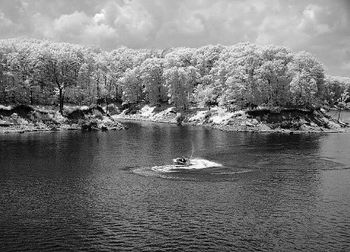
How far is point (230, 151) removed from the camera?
115625mm

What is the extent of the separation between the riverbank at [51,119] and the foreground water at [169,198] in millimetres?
29446

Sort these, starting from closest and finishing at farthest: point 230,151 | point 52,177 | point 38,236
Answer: point 38,236 < point 52,177 < point 230,151

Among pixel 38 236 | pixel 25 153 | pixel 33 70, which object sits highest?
pixel 33 70

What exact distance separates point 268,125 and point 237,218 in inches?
4654

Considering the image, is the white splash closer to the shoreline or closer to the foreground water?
the foreground water

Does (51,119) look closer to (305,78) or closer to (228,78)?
(228,78)

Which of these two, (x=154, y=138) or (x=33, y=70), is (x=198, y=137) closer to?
(x=154, y=138)

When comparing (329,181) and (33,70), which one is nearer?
(329,181)

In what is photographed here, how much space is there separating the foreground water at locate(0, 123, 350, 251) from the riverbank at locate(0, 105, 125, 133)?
96.6 ft

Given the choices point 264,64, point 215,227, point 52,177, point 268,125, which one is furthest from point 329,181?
point 264,64

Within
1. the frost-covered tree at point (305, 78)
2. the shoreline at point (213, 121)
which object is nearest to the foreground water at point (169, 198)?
the shoreline at point (213, 121)

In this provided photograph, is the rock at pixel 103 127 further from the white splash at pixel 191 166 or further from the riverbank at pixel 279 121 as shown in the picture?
the white splash at pixel 191 166

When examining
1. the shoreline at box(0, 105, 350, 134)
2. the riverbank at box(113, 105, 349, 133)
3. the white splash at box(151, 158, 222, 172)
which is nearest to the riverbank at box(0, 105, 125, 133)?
the shoreline at box(0, 105, 350, 134)

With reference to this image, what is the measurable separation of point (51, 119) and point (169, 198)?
101546 mm
